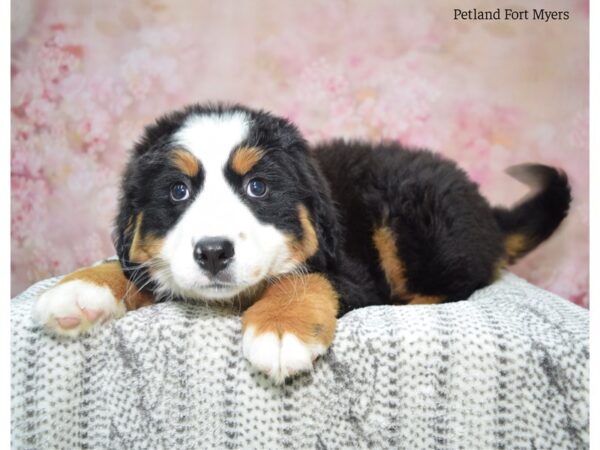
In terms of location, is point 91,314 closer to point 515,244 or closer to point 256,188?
point 256,188

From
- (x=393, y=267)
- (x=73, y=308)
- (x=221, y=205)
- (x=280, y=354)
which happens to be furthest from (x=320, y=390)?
(x=393, y=267)

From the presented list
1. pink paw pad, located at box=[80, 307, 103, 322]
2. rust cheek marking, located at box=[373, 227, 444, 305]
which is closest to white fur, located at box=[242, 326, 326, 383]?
pink paw pad, located at box=[80, 307, 103, 322]

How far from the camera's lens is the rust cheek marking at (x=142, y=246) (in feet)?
5.65

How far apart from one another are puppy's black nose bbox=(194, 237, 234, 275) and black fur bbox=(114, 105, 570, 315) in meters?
0.23

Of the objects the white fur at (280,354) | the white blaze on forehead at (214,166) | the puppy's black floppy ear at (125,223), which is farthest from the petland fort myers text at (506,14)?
the white fur at (280,354)

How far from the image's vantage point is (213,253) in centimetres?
148

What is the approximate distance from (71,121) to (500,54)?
1.95 meters

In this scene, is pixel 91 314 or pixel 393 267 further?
pixel 393 267

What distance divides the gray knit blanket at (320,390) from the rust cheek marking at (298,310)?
64 millimetres

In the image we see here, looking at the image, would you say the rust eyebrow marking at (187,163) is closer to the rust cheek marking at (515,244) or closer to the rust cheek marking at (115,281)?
the rust cheek marking at (115,281)

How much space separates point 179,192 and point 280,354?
2.04ft
